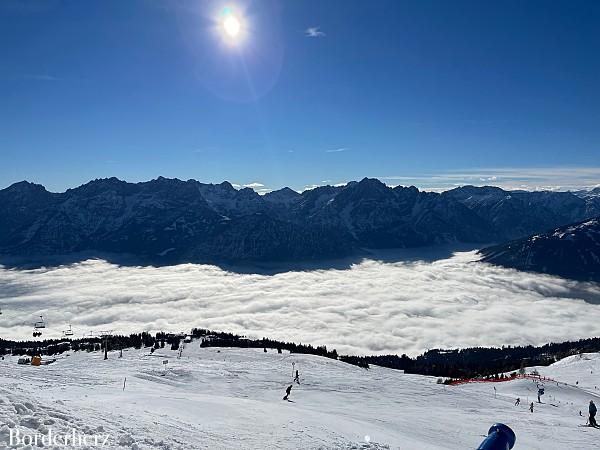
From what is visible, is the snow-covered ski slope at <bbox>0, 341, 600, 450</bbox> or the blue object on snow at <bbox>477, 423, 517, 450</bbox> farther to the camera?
the snow-covered ski slope at <bbox>0, 341, 600, 450</bbox>

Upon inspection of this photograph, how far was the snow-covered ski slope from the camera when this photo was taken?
21.6 m

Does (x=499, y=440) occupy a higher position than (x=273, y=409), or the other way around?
(x=499, y=440)

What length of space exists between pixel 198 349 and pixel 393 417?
222 feet

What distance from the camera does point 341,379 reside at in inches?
2327

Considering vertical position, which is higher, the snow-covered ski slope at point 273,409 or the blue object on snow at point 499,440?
the blue object on snow at point 499,440

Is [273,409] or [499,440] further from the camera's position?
[273,409]

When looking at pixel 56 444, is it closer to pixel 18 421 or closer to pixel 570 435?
pixel 18 421

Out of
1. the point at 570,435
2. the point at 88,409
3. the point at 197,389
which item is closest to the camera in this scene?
the point at 88,409

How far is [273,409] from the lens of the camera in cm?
3419

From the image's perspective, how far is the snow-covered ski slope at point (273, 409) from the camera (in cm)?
2162

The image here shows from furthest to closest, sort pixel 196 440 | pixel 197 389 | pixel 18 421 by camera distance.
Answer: pixel 197 389 → pixel 196 440 → pixel 18 421

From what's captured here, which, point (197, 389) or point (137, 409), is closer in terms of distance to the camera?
point (137, 409)

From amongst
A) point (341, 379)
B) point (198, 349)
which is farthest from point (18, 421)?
point (198, 349)

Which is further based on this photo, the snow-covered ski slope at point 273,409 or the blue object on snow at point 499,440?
the snow-covered ski slope at point 273,409
